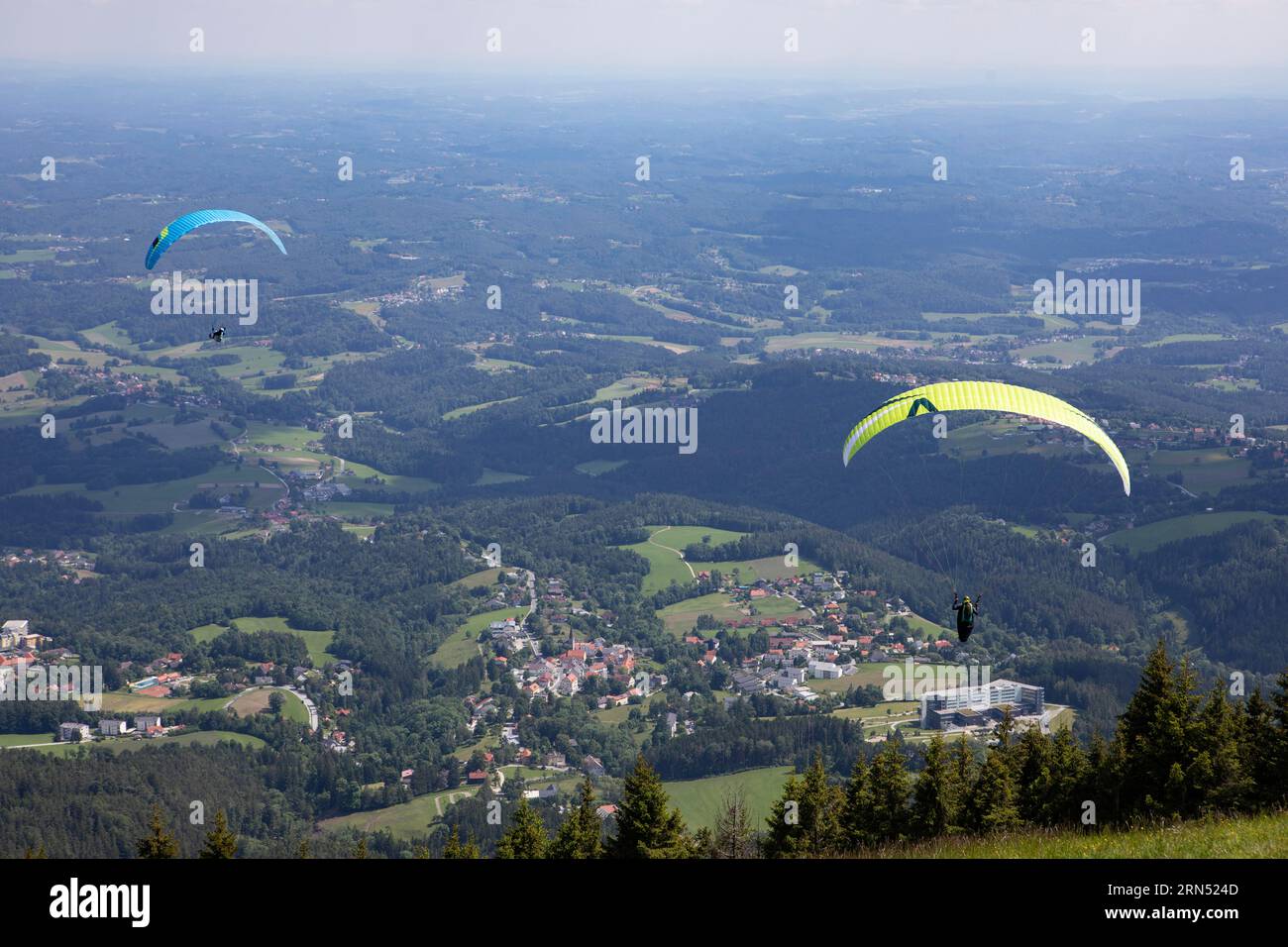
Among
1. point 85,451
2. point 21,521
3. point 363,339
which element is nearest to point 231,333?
point 363,339

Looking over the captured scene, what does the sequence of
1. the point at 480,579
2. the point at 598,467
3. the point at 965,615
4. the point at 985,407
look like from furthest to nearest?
1. the point at 598,467
2. the point at 480,579
3. the point at 965,615
4. the point at 985,407

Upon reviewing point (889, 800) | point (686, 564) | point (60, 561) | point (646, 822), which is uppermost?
point (646, 822)

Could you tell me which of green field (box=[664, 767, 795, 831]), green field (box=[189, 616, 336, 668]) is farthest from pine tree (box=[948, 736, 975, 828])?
green field (box=[189, 616, 336, 668])

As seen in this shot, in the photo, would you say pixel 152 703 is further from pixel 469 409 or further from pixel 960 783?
pixel 469 409

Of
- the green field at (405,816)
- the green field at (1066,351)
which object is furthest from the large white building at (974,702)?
the green field at (1066,351)

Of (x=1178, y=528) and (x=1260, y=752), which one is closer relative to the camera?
(x=1260, y=752)

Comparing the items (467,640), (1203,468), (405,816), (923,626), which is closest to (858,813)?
(405,816)

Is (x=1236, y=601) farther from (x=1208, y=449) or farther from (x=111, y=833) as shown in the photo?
(x=111, y=833)
